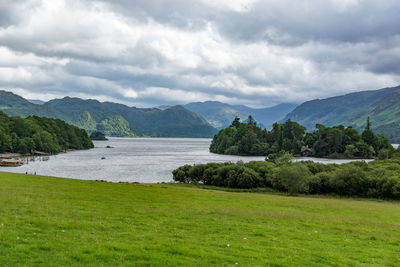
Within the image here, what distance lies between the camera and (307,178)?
7506cm

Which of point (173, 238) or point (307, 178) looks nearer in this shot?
point (173, 238)

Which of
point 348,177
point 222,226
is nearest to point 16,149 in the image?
point 348,177

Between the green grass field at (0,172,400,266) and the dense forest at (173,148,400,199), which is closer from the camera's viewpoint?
the green grass field at (0,172,400,266)

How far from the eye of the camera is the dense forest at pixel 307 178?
71000 millimetres

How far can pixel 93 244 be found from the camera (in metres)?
14.5

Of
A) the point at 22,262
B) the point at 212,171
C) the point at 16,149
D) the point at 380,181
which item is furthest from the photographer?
the point at 16,149

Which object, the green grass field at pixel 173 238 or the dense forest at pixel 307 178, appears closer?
the green grass field at pixel 173 238

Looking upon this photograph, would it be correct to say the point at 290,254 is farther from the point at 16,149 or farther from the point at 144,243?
the point at 16,149

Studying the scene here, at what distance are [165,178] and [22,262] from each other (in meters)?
91.6

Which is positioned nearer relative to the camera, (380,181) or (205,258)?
(205,258)

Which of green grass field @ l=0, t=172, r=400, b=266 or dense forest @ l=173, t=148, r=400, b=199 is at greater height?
green grass field @ l=0, t=172, r=400, b=266

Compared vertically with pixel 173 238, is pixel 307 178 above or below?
below

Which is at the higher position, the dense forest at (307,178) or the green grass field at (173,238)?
the green grass field at (173,238)

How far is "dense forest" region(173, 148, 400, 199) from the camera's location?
233 ft
